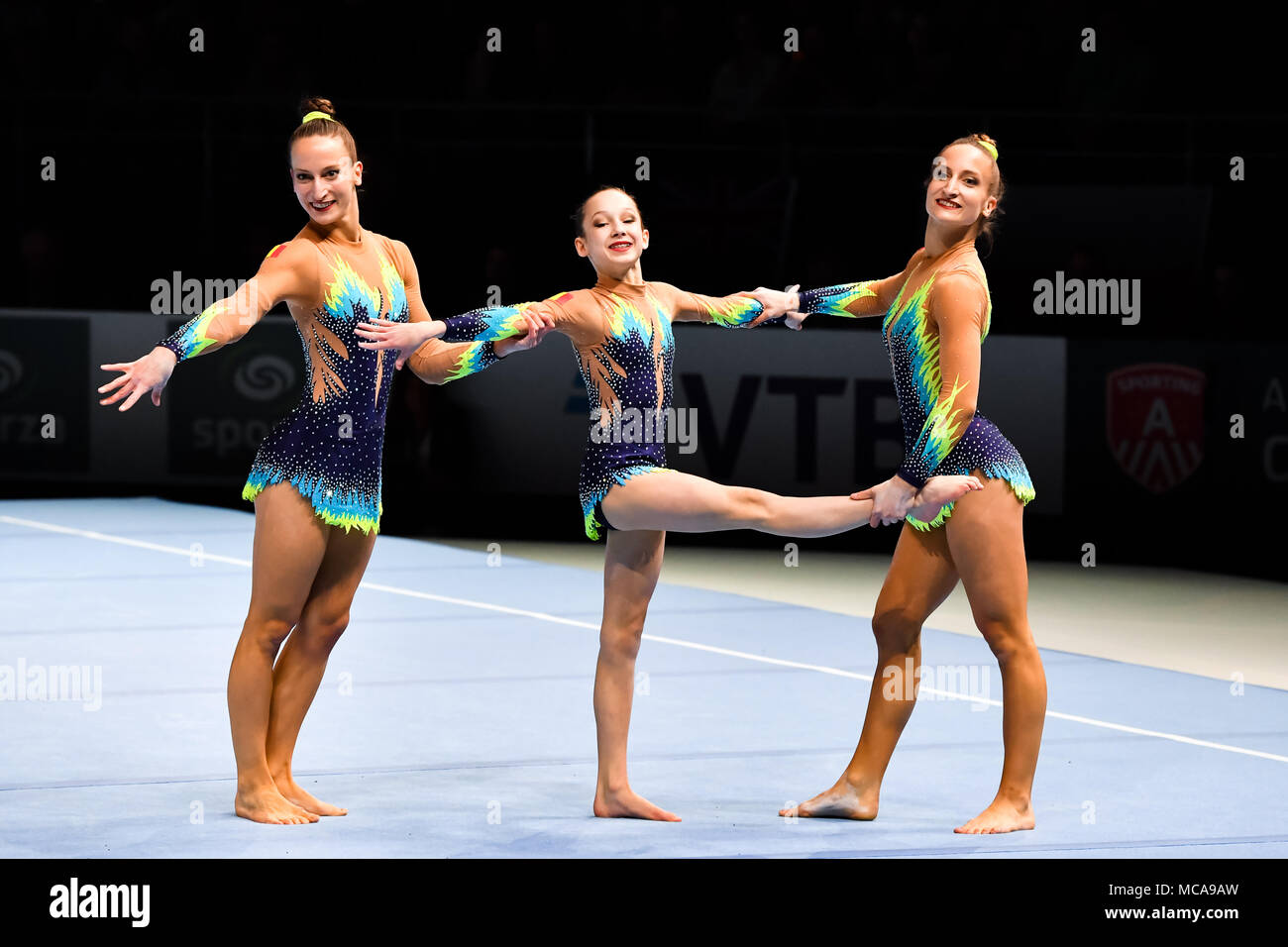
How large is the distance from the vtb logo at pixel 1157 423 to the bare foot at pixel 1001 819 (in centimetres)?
551

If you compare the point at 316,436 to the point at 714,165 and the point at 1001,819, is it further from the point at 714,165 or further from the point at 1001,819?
the point at 714,165

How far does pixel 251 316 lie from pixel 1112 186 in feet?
24.2

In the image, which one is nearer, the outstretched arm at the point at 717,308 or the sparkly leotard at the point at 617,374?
the sparkly leotard at the point at 617,374

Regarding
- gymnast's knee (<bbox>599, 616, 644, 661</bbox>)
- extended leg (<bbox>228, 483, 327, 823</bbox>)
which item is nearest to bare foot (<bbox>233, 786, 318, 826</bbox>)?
extended leg (<bbox>228, 483, 327, 823</bbox>)

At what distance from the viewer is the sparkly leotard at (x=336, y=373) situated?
18.0ft

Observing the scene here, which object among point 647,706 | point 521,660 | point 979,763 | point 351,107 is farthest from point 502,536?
point 979,763

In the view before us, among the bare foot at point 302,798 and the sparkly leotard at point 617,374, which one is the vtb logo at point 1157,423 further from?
the bare foot at point 302,798

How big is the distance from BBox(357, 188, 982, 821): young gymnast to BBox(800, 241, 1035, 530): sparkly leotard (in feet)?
0.30

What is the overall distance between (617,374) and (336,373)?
78 cm

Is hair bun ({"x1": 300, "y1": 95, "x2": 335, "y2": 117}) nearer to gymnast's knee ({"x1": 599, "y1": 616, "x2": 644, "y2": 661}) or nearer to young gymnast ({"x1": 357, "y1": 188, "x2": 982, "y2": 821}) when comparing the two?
young gymnast ({"x1": 357, "y1": 188, "x2": 982, "y2": 821})

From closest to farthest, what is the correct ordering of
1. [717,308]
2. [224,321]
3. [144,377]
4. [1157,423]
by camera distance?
[144,377], [224,321], [717,308], [1157,423]

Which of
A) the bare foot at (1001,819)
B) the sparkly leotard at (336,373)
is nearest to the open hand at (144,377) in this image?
the sparkly leotard at (336,373)

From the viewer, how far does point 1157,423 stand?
10.7 meters

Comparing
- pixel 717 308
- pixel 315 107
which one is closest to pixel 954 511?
pixel 717 308
